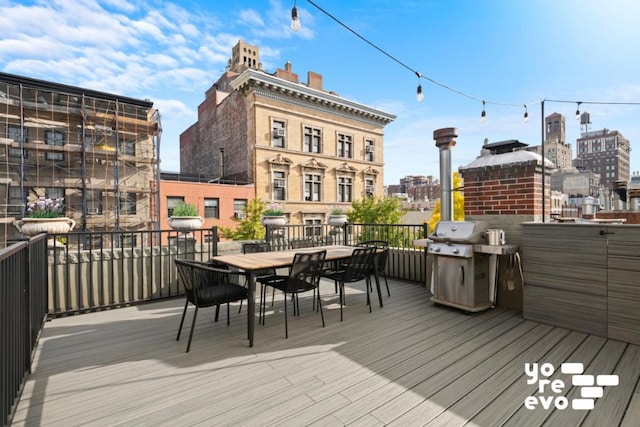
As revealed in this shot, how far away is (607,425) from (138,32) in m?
9.28

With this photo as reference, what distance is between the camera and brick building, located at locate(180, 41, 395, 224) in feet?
59.4

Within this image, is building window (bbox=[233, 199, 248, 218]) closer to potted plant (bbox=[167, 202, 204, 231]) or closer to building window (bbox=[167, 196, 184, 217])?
building window (bbox=[167, 196, 184, 217])

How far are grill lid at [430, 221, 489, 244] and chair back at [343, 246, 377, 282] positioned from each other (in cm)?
85

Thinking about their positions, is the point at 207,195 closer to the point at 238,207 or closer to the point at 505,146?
the point at 238,207

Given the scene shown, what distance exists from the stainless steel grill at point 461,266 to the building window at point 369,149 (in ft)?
66.7

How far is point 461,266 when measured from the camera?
3.47 metres

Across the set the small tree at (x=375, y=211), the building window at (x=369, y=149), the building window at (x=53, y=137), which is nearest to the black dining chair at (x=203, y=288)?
the small tree at (x=375, y=211)

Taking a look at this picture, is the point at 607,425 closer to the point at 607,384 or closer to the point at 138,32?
the point at 607,384

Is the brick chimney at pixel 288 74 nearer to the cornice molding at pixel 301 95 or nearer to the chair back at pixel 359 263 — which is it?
the cornice molding at pixel 301 95

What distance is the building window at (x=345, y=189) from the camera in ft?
72.0

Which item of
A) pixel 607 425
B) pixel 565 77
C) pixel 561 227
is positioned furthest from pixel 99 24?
pixel 565 77

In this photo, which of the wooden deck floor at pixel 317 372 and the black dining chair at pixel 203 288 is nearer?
the wooden deck floor at pixel 317 372

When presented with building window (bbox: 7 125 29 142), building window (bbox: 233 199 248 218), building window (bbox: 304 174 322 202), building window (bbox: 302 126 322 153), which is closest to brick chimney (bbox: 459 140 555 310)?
building window (bbox: 233 199 248 218)

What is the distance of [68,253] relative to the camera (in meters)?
3.49
